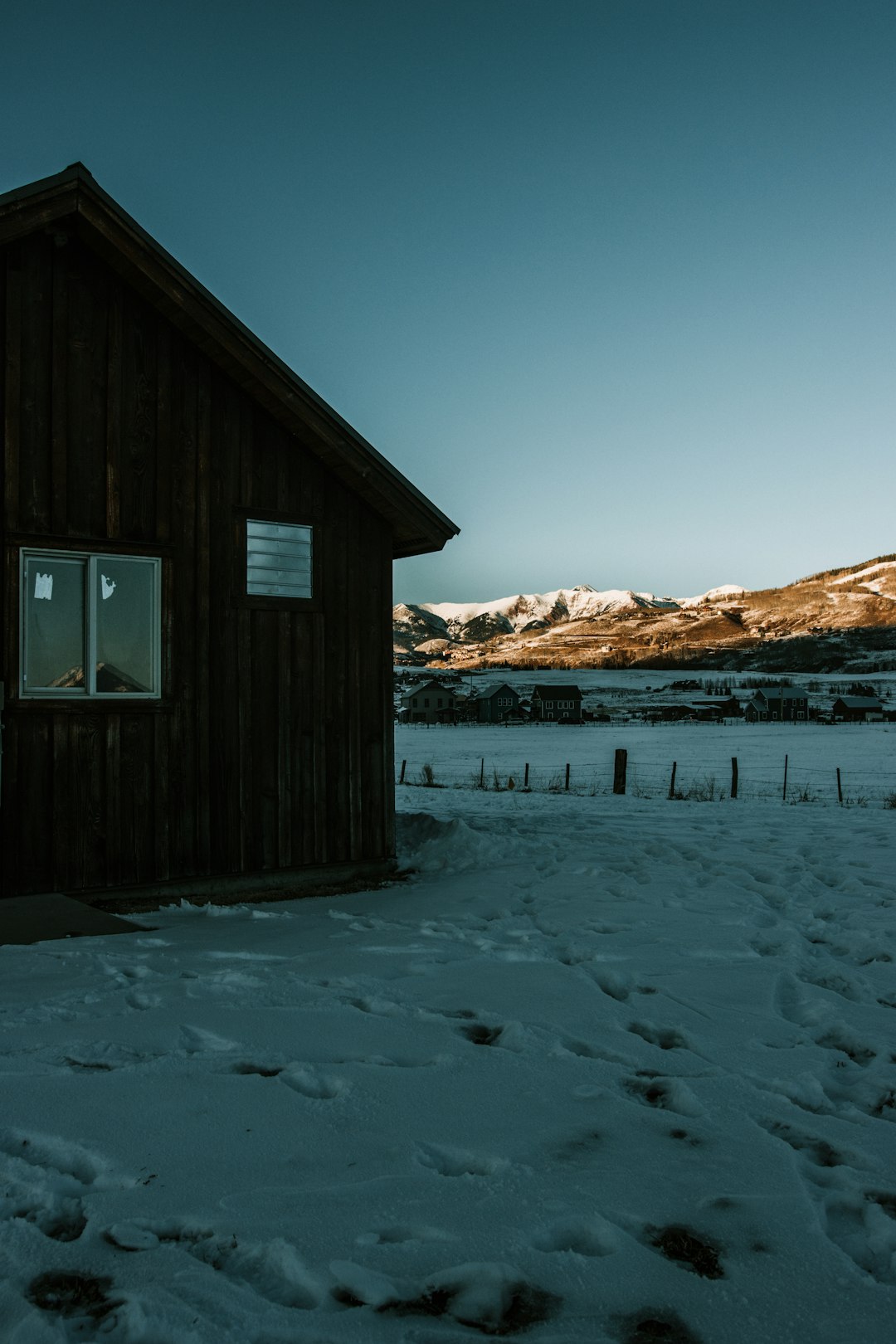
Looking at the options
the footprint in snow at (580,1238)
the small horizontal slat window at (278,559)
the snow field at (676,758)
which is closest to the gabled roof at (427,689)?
the snow field at (676,758)

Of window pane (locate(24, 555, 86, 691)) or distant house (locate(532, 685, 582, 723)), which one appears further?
distant house (locate(532, 685, 582, 723))

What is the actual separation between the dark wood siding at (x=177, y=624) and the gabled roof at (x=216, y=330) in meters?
0.15

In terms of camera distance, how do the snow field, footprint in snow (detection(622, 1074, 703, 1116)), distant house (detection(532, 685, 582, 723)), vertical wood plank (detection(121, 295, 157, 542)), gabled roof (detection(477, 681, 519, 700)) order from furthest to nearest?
gabled roof (detection(477, 681, 519, 700))
distant house (detection(532, 685, 582, 723))
the snow field
vertical wood plank (detection(121, 295, 157, 542))
footprint in snow (detection(622, 1074, 703, 1116))

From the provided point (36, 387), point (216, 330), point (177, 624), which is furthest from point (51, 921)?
point (216, 330)

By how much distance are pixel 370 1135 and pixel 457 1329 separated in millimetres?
924

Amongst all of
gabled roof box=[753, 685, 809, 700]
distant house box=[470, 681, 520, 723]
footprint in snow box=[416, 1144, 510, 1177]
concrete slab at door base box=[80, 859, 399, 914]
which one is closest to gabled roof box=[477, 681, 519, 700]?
distant house box=[470, 681, 520, 723]

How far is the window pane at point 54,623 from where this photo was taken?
262 inches

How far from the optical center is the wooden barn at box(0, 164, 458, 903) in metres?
6.62

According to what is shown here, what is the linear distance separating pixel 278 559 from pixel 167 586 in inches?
41.3

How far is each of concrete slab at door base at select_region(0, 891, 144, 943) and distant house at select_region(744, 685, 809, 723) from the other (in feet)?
280

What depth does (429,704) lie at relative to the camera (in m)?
95.6

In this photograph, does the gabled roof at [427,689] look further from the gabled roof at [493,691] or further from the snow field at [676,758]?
the snow field at [676,758]

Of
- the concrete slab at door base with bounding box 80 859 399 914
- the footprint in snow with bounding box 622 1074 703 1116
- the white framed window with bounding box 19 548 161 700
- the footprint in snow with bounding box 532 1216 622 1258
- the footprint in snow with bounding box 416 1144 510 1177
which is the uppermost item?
the white framed window with bounding box 19 548 161 700

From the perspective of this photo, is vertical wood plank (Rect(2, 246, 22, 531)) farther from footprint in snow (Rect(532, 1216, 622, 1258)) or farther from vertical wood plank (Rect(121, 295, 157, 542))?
footprint in snow (Rect(532, 1216, 622, 1258))
